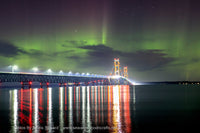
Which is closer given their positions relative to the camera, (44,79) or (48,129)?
(48,129)

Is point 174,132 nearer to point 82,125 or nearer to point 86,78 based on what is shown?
point 82,125

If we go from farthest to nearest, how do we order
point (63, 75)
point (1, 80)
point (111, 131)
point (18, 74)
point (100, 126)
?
point (63, 75), point (18, 74), point (1, 80), point (100, 126), point (111, 131)

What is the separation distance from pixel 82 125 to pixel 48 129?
272 centimetres

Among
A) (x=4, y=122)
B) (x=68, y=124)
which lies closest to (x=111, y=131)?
(x=68, y=124)

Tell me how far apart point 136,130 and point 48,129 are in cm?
625

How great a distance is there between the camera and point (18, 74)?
4577 inches

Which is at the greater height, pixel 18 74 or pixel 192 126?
pixel 18 74

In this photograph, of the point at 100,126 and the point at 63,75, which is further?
the point at 63,75

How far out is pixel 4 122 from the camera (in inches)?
810

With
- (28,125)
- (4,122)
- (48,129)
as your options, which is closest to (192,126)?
(48,129)

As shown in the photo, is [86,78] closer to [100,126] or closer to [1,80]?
[1,80]

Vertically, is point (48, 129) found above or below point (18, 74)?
below

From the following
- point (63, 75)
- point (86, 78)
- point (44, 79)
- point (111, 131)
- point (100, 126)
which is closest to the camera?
point (111, 131)

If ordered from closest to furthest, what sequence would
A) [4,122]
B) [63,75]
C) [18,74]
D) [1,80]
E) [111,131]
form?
[111,131] < [4,122] < [1,80] < [18,74] < [63,75]
